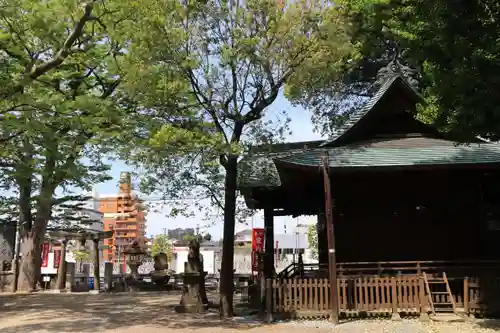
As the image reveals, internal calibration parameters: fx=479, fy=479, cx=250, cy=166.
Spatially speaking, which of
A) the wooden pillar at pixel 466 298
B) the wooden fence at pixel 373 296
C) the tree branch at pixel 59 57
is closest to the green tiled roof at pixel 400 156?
the wooden fence at pixel 373 296

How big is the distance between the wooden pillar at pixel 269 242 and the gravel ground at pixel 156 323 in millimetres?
2395

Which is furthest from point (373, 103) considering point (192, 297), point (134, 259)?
point (134, 259)

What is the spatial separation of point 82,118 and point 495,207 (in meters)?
13.0

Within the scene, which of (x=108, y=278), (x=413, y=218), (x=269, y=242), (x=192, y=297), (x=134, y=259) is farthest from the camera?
(x=134, y=259)

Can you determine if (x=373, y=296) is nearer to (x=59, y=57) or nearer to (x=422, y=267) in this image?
(x=422, y=267)

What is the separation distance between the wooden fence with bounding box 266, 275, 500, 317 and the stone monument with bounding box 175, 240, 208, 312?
160 inches

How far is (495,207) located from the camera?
15.6 meters

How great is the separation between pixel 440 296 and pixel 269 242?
6.25 metres

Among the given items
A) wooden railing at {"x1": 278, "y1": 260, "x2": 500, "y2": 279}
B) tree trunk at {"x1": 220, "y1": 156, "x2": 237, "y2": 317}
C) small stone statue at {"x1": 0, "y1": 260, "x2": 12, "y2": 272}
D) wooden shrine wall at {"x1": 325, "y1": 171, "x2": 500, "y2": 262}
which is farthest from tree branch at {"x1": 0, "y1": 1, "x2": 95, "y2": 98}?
small stone statue at {"x1": 0, "y1": 260, "x2": 12, "y2": 272}

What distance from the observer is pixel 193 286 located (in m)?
16.8

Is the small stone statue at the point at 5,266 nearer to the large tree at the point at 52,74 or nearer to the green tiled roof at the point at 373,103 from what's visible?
the large tree at the point at 52,74

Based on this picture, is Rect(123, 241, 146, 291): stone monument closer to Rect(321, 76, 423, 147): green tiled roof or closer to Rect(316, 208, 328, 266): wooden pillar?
Rect(316, 208, 328, 266): wooden pillar

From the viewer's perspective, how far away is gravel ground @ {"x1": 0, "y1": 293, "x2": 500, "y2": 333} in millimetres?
11766

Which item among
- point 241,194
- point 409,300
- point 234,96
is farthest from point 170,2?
point 409,300
